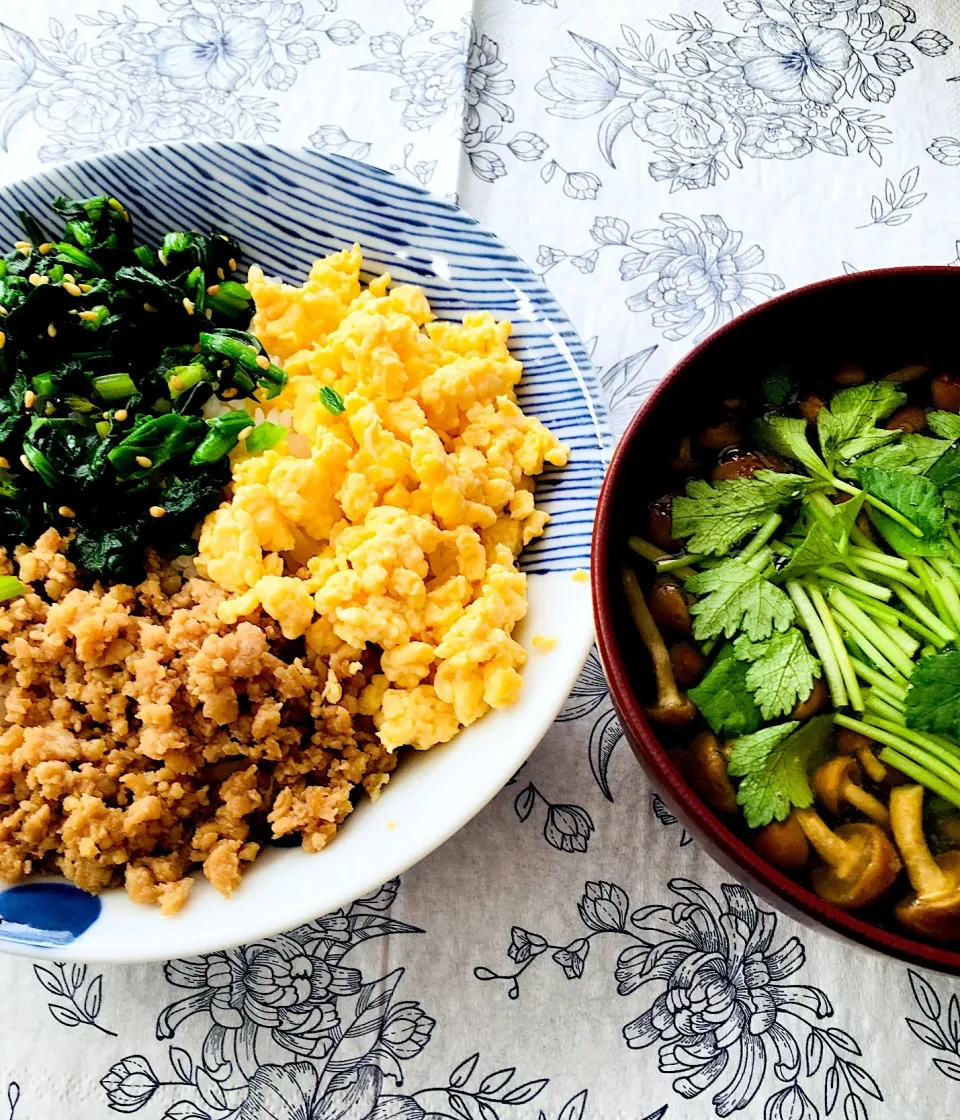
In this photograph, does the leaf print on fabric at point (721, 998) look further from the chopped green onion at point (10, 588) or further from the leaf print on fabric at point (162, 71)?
the leaf print on fabric at point (162, 71)

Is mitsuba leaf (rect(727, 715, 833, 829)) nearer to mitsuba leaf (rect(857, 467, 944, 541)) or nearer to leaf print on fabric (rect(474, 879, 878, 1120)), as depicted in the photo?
mitsuba leaf (rect(857, 467, 944, 541))

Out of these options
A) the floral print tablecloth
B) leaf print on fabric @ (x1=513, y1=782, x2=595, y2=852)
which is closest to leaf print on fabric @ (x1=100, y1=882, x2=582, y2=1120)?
the floral print tablecloth

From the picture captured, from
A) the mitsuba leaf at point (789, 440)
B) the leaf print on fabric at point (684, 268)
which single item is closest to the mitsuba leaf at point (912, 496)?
the mitsuba leaf at point (789, 440)

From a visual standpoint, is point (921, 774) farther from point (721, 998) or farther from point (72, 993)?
point (72, 993)

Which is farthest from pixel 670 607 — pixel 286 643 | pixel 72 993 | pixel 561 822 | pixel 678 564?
pixel 72 993

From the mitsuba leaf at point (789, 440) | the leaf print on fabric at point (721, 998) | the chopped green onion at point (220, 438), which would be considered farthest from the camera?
the chopped green onion at point (220, 438)

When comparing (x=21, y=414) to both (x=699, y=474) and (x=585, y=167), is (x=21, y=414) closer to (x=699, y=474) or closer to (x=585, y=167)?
(x=699, y=474)
